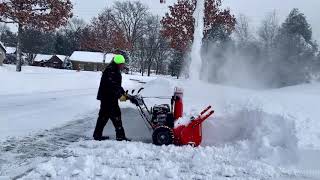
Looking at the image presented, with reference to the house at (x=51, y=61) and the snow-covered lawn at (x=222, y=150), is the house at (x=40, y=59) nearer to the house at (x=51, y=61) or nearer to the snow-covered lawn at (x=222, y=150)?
the house at (x=51, y=61)

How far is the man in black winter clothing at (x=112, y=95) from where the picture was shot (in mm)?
9492

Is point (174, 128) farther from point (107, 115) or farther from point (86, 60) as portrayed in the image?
point (86, 60)

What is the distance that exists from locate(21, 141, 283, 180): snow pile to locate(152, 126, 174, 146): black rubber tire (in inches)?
11.4

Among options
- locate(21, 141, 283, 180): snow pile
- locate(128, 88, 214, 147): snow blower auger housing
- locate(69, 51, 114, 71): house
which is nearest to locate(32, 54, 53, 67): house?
locate(69, 51, 114, 71): house

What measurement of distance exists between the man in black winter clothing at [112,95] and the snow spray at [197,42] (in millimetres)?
10339

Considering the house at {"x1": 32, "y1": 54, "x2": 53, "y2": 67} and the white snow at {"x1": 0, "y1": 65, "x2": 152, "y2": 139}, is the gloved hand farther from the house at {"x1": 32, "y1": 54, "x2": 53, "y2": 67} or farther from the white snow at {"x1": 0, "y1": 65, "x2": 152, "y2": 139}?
the house at {"x1": 32, "y1": 54, "x2": 53, "y2": 67}

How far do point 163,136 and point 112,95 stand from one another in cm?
140

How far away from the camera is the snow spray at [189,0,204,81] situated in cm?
1948

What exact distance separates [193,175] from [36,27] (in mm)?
26447

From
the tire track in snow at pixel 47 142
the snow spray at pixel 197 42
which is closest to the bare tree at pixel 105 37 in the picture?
the snow spray at pixel 197 42

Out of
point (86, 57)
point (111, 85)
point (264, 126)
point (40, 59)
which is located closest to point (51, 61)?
point (40, 59)

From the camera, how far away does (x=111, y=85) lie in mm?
9523

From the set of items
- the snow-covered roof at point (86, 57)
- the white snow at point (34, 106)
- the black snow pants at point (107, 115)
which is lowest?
the white snow at point (34, 106)

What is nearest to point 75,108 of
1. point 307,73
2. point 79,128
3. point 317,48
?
point 79,128
